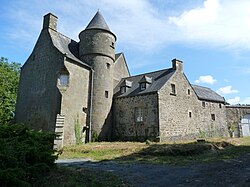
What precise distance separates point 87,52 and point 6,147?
680 inches

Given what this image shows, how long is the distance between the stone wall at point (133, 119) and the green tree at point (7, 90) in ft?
45.8

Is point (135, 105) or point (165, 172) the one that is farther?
point (135, 105)

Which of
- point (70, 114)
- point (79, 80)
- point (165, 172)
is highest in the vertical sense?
point (79, 80)

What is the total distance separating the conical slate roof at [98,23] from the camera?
2282 centimetres


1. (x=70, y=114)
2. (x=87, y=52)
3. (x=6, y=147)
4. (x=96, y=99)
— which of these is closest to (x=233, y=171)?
(x=6, y=147)

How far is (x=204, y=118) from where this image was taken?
82.0 feet

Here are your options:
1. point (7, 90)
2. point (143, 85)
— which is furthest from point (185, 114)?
point (7, 90)

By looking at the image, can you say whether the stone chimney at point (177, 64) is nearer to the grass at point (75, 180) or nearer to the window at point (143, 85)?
the window at point (143, 85)

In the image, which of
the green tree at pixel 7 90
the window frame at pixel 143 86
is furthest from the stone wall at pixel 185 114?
the green tree at pixel 7 90

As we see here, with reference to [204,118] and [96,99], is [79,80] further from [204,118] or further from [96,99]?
[204,118]

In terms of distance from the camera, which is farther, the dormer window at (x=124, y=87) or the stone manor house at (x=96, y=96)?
the dormer window at (x=124, y=87)

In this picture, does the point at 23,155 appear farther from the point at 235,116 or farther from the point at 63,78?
the point at 235,116

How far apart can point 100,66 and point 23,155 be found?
16769 millimetres

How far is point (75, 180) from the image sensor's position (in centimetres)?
680
